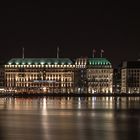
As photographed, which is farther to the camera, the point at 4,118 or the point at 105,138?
the point at 4,118

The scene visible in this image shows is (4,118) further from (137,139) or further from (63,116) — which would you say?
(137,139)

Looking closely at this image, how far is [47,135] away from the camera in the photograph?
203 feet

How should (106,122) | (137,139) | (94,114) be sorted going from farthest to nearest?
(94,114) < (106,122) < (137,139)

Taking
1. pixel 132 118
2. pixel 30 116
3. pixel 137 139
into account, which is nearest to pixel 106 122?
pixel 132 118

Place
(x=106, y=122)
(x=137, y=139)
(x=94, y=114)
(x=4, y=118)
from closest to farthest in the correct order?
1. (x=137, y=139)
2. (x=106, y=122)
3. (x=4, y=118)
4. (x=94, y=114)

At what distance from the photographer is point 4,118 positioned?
80750 millimetres

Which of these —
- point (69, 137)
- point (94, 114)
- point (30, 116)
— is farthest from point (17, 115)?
point (69, 137)

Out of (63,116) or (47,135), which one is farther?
(63,116)

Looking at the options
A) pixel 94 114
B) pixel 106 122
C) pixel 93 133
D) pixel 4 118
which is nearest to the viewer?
pixel 93 133

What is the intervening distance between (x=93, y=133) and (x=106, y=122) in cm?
1188

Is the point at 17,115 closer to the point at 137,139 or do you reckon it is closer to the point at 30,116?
the point at 30,116

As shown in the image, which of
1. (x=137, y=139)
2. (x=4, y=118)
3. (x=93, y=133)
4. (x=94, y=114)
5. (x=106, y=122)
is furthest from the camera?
(x=94, y=114)

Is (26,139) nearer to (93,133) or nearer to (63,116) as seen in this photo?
(93,133)

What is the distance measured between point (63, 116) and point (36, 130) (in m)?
18.9
